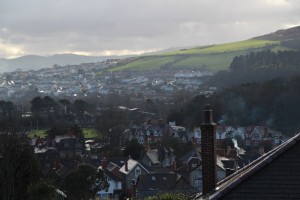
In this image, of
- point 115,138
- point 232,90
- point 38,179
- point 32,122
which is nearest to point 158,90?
point 232,90

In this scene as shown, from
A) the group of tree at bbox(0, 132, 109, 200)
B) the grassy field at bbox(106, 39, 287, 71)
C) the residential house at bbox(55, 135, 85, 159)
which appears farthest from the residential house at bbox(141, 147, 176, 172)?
the grassy field at bbox(106, 39, 287, 71)

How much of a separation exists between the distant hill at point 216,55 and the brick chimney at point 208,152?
112m

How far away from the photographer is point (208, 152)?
392 inches

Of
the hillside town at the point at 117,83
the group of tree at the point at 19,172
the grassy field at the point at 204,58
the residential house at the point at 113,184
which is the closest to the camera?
the group of tree at the point at 19,172

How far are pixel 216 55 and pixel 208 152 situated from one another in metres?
137

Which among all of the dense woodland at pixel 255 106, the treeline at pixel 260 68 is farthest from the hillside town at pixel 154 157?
the treeline at pixel 260 68

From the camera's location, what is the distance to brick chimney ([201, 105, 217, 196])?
32.5 ft

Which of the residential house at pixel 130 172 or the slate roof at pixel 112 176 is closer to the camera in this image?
the slate roof at pixel 112 176

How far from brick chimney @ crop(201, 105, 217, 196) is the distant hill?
112167mm

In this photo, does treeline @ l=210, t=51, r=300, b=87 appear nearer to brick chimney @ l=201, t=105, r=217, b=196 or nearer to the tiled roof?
the tiled roof

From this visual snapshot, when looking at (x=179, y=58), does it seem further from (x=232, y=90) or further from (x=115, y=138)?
(x=115, y=138)

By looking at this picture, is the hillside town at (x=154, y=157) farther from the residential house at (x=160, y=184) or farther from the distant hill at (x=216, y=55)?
the distant hill at (x=216, y=55)

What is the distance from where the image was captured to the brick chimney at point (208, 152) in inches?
390

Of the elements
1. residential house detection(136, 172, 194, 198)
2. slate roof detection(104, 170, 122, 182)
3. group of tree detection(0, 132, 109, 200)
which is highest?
group of tree detection(0, 132, 109, 200)
